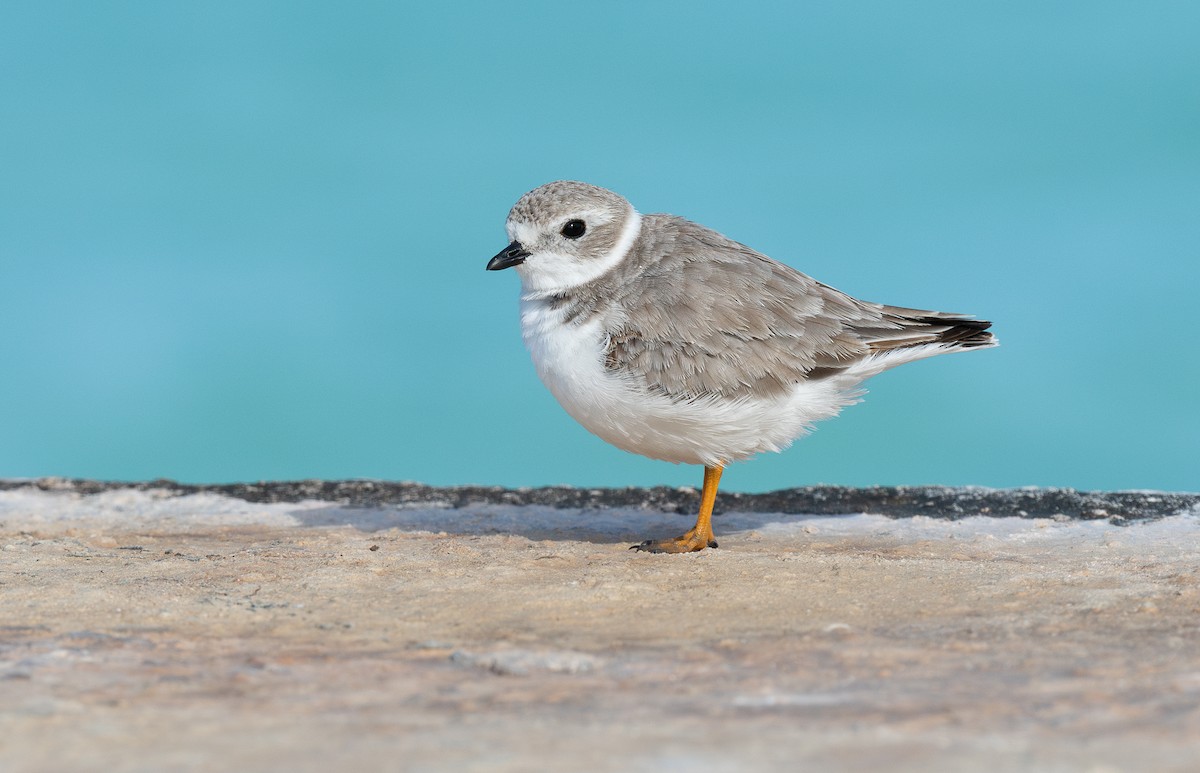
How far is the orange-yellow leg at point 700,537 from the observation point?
6.50m

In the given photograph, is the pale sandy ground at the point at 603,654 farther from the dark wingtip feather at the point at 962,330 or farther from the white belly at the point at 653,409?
the dark wingtip feather at the point at 962,330

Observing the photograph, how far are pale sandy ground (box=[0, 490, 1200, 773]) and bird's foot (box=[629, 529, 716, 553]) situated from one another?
151 mm

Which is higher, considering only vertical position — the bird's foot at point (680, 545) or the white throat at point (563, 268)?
the white throat at point (563, 268)

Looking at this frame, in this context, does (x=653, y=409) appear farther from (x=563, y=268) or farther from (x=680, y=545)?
(x=563, y=268)

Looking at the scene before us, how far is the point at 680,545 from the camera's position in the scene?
6492 millimetres

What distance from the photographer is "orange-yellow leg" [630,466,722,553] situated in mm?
6496

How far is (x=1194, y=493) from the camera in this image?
25.8ft

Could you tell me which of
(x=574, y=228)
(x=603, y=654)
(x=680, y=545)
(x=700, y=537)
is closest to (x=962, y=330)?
(x=700, y=537)

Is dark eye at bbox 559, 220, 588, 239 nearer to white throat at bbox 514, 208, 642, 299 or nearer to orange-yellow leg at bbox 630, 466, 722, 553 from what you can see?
white throat at bbox 514, 208, 642, 299

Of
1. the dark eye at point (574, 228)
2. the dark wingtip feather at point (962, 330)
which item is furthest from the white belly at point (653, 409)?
the dark wingtip feather at point (962, 330)

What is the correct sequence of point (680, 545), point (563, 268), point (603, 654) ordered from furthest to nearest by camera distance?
point (563, 268) < point (680, 545) < point (603, 654)

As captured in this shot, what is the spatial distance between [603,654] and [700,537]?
2.72m

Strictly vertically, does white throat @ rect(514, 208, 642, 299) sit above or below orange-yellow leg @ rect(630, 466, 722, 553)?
above

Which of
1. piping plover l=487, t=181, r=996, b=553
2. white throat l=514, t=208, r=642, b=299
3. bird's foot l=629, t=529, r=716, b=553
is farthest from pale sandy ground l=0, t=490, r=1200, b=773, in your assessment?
white throat l=514, t=208, r=642, b=299
